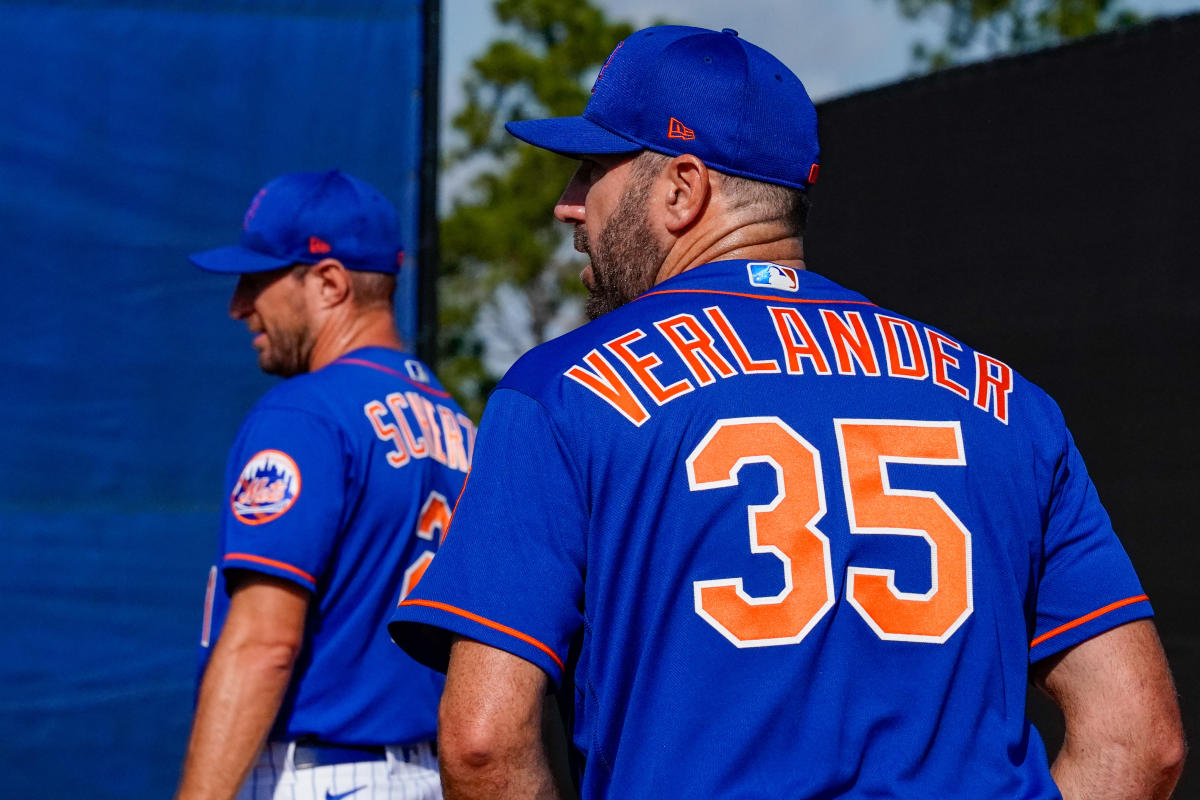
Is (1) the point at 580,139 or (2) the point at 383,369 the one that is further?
(2) the point at 383,369

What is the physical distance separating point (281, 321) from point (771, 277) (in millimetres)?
1674

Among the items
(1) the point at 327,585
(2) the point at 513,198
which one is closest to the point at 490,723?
(1) the point at 327,585

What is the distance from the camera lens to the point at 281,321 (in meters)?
3.01

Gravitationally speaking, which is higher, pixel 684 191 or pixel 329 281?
pixel 684 191

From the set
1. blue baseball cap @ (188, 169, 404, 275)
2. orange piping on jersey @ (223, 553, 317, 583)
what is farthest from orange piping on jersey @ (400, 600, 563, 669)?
blue baseball cap @ (188, 169, 404, 275)

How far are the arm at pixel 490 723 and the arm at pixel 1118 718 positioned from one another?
0.67m

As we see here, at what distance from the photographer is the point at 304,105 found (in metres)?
4.15

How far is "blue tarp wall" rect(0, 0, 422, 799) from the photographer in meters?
3.86

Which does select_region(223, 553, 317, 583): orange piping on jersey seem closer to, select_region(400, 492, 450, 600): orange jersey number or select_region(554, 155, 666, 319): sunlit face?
select_region(400, 492, 450, 600): orange jersey number

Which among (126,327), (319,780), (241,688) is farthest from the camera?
(126,327)

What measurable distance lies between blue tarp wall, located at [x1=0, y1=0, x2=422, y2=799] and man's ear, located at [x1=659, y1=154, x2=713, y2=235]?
106 inches

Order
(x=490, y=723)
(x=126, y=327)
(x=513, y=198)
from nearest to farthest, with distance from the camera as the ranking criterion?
1. (x=490, y=723)
2. (x=126, y=327)
3. (x=513, y=198)

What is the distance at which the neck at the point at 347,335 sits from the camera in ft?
9.70

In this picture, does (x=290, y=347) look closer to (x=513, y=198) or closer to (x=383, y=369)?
(x=383, y=369)
